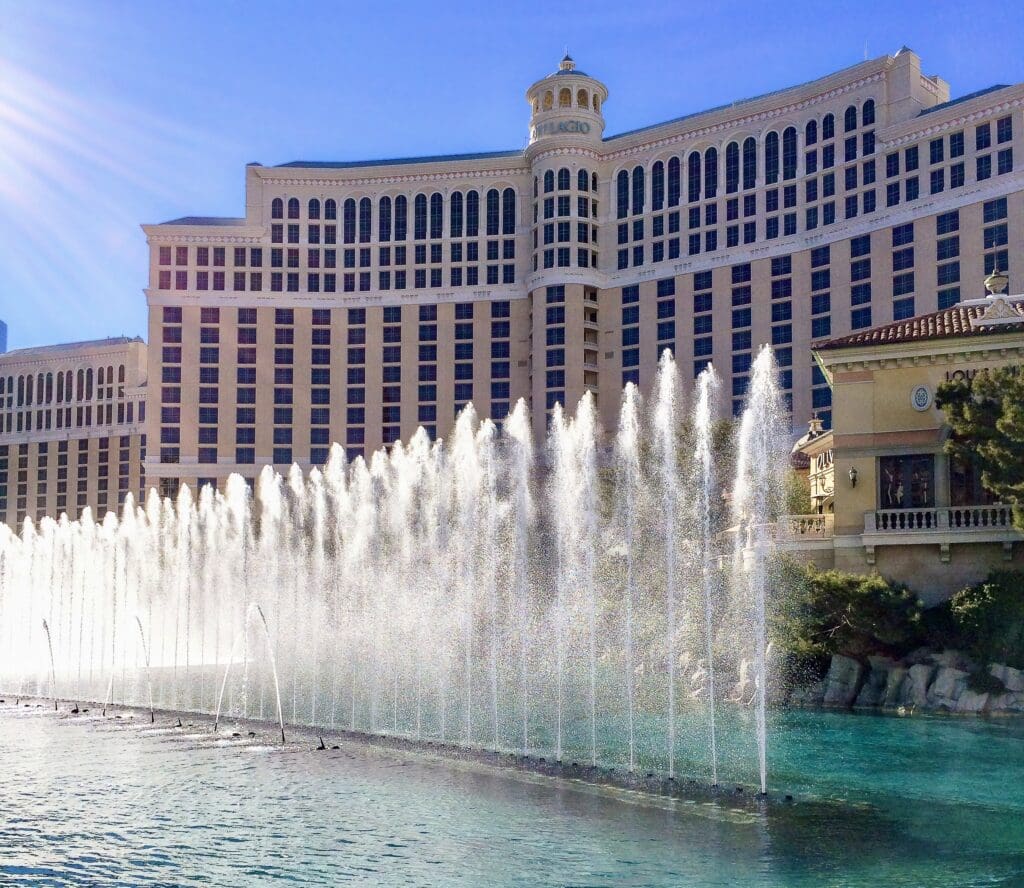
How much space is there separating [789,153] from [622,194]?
52.9 ft

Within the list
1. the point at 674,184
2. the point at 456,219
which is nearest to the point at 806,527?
the point at 674,184

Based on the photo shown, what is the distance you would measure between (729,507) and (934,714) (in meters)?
18.6

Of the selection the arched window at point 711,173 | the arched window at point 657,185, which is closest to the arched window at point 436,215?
the arched window at point 657,185

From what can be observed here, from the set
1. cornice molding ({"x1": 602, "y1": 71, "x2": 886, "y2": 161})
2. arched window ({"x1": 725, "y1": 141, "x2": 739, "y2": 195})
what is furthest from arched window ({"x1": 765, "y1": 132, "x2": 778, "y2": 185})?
arched window ({"x1": 725, "y1": 141, "x2": 739, "y2": 195})

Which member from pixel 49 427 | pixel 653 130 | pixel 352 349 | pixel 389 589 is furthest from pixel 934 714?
pixel 49 427

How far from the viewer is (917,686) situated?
37.2 metres

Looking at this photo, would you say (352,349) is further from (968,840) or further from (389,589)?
(968,840)

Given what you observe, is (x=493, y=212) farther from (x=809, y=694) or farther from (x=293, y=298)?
(x=809, y=694)

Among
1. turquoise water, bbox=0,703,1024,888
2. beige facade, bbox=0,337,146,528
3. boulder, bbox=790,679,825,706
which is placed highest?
beige facade, bbox=0,337,146,528

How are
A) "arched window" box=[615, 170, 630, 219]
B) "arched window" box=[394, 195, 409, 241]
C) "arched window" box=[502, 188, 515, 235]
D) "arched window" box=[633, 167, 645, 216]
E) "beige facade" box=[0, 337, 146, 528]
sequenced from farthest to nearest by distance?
1. "beige facade" box=[0, 337, 146, 528]
2. "arched window" box=[394, 195, 409, 241]
3. "arched window" box=[502, 188, 515, 235]
4. "arched window" box=[615, 170, 630, 219]
5. "arched window" box=[633, 167, 645, 216]

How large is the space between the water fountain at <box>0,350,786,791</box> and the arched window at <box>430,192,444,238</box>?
47.7 m

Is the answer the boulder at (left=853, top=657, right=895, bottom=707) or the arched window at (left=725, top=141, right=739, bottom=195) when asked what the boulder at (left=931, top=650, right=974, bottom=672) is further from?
the arched window at (left=725, top=141, right=739, bottom=195)

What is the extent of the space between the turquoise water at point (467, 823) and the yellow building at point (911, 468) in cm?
Answer: 989

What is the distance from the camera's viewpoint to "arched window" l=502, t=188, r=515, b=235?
4496 inches
